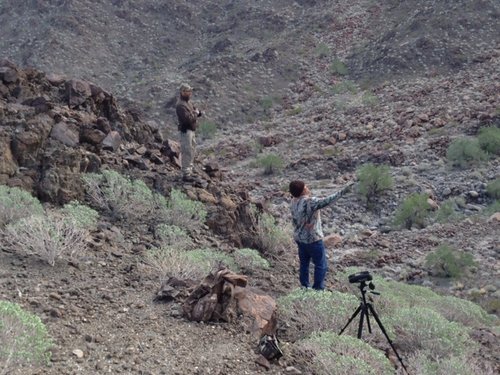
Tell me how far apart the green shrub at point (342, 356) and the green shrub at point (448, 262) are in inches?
240

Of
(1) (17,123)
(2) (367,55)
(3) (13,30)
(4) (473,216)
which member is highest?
(3) (13,30)

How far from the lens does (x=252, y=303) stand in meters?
5.58

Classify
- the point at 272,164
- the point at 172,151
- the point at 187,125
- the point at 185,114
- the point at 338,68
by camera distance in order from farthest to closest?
the point at 338,68 → the point at 272,164 → the point at 172,151 → the point at 187,125 → the point at 185,114

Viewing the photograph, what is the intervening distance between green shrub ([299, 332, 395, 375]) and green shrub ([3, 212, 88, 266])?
267 centimetres

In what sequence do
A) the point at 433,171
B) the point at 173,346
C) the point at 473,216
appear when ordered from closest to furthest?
the point at 173,346
the point at 473,216
the point at 433,171

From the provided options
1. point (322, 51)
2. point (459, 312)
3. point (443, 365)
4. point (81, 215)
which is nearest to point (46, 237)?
point (81, 215)

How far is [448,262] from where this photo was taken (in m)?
10.6

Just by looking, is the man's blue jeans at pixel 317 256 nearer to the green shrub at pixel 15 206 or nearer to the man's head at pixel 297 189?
the man's head at pixel 297 189

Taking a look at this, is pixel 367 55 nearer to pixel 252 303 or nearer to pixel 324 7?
pixel 324 7

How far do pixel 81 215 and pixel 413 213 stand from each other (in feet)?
28.5

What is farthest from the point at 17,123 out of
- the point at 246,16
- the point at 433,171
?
the point at 246,16

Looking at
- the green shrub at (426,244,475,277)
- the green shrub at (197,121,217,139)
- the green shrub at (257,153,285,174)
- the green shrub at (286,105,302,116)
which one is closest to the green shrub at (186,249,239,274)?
the green shrub at (426,244,475,277)

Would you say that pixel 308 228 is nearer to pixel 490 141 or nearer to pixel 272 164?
pixel 490 141

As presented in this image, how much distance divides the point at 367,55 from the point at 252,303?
27661 mm
